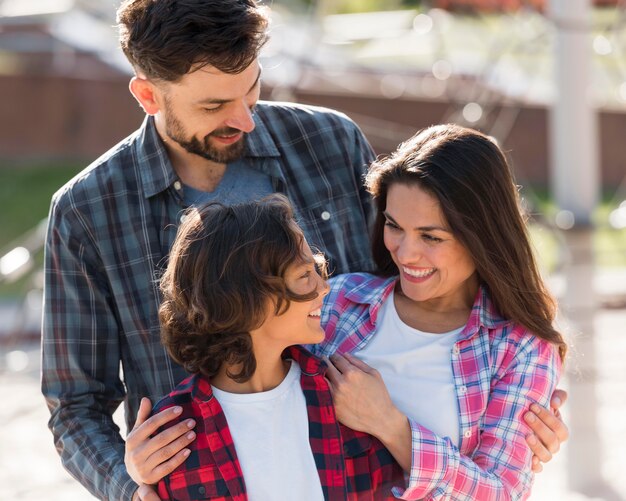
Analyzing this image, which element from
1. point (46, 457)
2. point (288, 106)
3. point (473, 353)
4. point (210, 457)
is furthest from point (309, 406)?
point (46, 457)

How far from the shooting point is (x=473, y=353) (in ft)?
8.21

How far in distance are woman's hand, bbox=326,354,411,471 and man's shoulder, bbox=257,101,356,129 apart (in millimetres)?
783

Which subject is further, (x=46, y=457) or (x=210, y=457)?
(x=46, y=457)

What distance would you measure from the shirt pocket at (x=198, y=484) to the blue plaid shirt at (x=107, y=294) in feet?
0.91

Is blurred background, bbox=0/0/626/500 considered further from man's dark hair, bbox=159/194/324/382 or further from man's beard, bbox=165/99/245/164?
man's dark hair, bbox=159/194/324/382

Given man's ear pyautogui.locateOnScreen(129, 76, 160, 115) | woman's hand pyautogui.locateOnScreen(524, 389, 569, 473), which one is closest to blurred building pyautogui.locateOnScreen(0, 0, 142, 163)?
man's ear pyautogui.locateOnScreen(129, 76, 160, 115)

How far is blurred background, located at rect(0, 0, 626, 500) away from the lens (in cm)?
671

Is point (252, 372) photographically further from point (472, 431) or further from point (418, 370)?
point (472, 431)

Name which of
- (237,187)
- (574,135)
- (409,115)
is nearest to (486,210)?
(237,187)

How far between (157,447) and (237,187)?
0.72 metres

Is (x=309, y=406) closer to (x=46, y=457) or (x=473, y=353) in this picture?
(x=473, y=353)

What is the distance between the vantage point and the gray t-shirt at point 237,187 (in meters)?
2.72

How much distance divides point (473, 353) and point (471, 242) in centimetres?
25

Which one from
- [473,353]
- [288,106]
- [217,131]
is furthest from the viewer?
[288,106]
